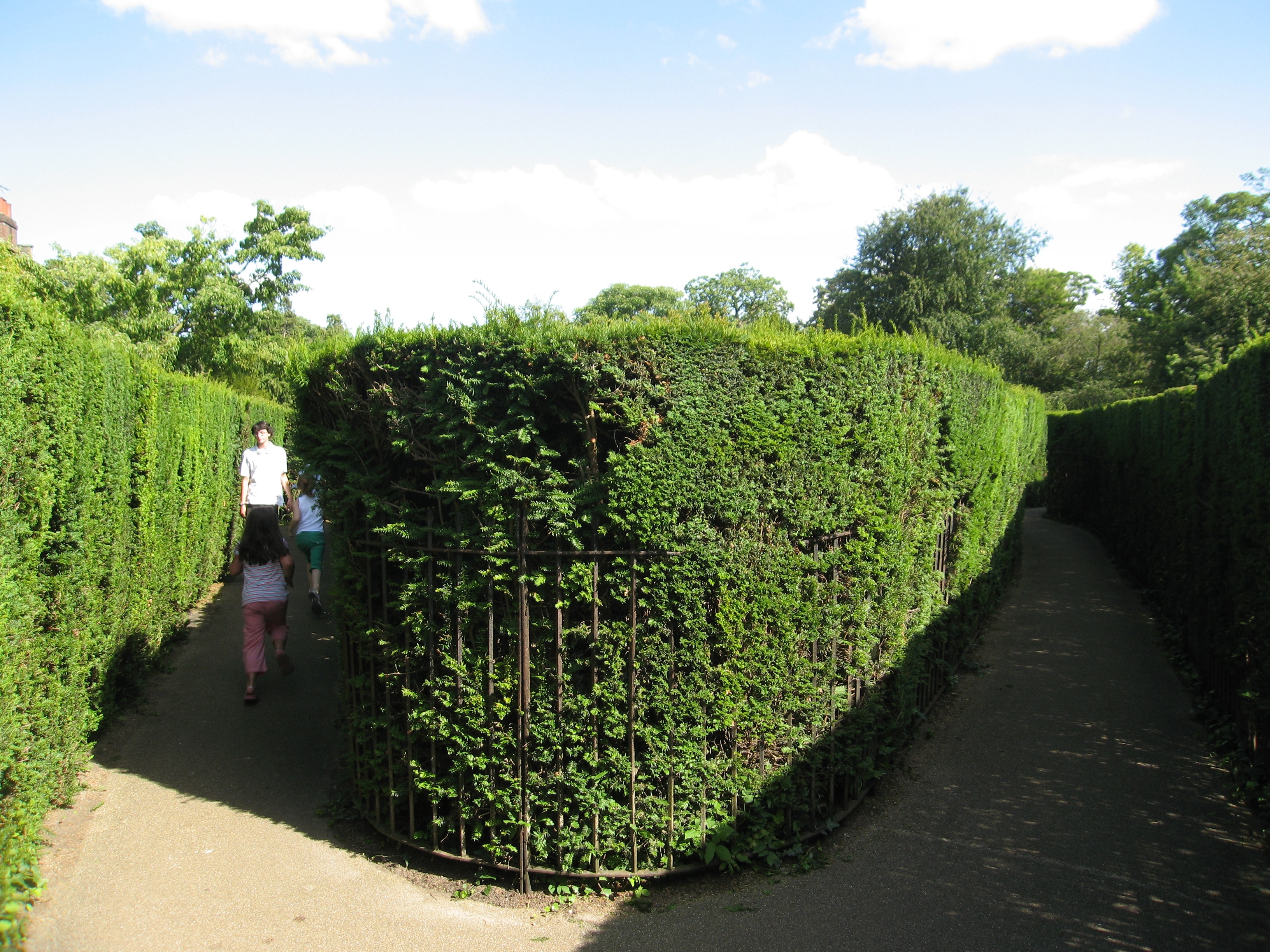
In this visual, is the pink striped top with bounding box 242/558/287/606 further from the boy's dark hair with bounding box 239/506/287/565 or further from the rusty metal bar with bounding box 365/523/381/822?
A: the rusty metal bar with bounding box 365/523/381/822

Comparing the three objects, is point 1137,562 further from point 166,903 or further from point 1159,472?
point 166,903

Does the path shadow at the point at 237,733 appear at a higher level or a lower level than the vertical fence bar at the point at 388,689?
lower

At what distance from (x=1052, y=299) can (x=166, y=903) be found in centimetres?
6158

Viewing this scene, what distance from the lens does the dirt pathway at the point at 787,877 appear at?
4.35 metres

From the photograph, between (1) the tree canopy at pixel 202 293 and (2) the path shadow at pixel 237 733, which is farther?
(1) the tree canopy at pixel 202 293

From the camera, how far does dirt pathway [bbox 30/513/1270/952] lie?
4352mm

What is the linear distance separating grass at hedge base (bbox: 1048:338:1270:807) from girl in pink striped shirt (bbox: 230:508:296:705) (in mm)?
8025

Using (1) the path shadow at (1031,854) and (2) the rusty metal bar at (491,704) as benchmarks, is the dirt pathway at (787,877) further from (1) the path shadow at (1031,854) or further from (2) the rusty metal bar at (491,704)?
(2) the rusty metal bar at (491,704)

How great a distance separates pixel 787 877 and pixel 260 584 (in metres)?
5.27

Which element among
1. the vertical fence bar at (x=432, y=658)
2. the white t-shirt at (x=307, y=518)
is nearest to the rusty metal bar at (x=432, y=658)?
the vertical fence bar at (x=432, y=658)

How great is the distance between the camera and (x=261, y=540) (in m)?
7.39

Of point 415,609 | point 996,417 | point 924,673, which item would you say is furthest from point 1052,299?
point 415,609

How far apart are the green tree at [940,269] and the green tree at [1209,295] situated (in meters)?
6.20

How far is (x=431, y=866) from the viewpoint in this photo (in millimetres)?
5031
